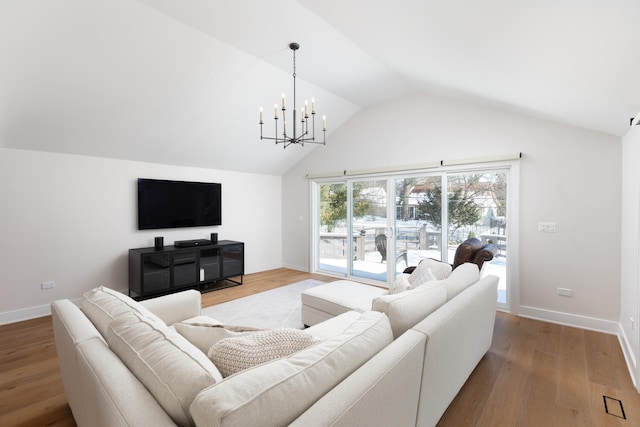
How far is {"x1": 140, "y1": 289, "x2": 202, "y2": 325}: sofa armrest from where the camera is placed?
214cm

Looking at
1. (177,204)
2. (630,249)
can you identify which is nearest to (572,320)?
(630,249)

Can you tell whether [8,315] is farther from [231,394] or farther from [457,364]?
[457,364]

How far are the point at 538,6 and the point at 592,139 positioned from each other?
2527mm

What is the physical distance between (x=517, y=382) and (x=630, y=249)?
1.50 metres

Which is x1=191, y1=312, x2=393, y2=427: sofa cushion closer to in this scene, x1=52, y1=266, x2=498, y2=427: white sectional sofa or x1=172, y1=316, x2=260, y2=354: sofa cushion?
x1=52, y1=266, x2=498, y2=427: white sectional sofa

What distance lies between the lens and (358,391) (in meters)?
0.94

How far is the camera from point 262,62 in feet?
11.6

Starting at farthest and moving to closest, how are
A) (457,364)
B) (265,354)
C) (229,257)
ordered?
(229,257) → (457,364) → (265,354)

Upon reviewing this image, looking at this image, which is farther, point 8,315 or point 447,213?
point 447,213

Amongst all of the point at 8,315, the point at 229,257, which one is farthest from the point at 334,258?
the point at 8,315

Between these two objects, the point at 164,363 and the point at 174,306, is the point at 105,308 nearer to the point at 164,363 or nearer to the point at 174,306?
the point at 174,306

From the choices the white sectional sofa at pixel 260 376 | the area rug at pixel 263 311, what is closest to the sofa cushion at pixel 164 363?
the white sectional sofa at pixel 260 376

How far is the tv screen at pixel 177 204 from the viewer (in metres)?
4.31

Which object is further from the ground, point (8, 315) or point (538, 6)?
point (538, 6)
